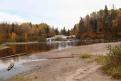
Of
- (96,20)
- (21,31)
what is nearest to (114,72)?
(96,20)

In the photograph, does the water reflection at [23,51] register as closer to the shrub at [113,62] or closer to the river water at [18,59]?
the river water at [18,59]

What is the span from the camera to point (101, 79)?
14641mm

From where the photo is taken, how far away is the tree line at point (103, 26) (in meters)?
119

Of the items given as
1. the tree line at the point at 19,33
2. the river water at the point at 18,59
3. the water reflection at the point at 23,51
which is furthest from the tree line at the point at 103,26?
the river water at the point at 18,59

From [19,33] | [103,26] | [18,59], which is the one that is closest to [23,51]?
[18,59]

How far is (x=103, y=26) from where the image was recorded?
422 feet

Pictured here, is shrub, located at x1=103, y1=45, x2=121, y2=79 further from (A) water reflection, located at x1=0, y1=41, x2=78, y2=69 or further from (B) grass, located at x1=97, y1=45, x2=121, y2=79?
(A) water reflection, located at x1=0, y1=41, x2=78, y2=69

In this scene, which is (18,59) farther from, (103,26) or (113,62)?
(103,26)

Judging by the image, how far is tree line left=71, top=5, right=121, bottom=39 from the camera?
11875 cm

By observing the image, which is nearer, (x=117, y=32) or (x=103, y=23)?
(x=117, y=32)

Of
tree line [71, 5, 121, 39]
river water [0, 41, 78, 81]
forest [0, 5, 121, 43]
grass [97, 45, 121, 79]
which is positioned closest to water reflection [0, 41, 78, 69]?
river water [0, 41, 78, 81]

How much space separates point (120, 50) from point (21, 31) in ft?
449

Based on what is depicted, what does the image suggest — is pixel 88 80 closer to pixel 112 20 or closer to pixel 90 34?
pixel 112 20

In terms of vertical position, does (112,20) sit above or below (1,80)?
above
